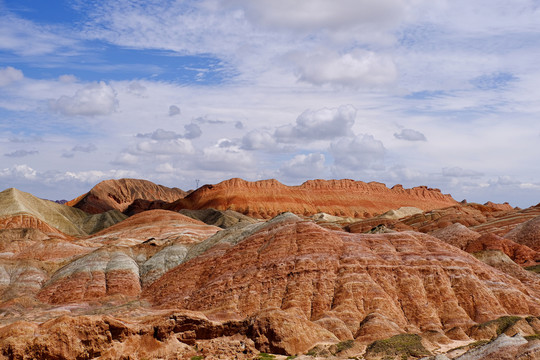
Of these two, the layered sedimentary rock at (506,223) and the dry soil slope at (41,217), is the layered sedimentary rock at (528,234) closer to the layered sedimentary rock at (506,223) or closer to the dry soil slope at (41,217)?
the layered sedimentary rock at (506,223)

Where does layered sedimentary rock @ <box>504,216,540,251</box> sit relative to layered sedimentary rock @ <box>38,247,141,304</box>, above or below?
above

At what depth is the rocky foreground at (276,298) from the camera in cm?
4156

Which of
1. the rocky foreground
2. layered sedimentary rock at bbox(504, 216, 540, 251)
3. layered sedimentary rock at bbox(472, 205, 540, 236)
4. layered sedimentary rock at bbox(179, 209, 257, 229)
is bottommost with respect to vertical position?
the rocky foreground

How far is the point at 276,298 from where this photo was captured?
191 ft

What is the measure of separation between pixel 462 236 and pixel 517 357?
75.9 meters

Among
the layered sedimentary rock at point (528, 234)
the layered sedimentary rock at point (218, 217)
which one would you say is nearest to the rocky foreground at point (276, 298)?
the layered sedimentary rock at point (528, 234)

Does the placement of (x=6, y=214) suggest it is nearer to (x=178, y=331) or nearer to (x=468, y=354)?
(x=178, y=331)

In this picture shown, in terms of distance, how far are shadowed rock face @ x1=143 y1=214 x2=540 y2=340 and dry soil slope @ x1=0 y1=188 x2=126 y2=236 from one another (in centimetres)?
9511

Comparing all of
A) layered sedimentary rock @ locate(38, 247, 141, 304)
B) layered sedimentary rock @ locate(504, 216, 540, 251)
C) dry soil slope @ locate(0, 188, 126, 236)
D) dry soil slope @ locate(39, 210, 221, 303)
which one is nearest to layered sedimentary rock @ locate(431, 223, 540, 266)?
layered sedimentary rock @ locate(504, 216, 540, 251)

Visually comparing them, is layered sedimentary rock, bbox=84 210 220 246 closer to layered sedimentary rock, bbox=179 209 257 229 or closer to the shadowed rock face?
layered sedimentary rock, bbox=179 209 257 229

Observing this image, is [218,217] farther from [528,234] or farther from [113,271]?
[113,271]

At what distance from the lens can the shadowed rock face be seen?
55688 mm

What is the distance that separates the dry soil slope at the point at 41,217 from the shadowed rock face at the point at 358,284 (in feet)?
312

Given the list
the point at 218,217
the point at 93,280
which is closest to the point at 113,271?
the point at 93,280
